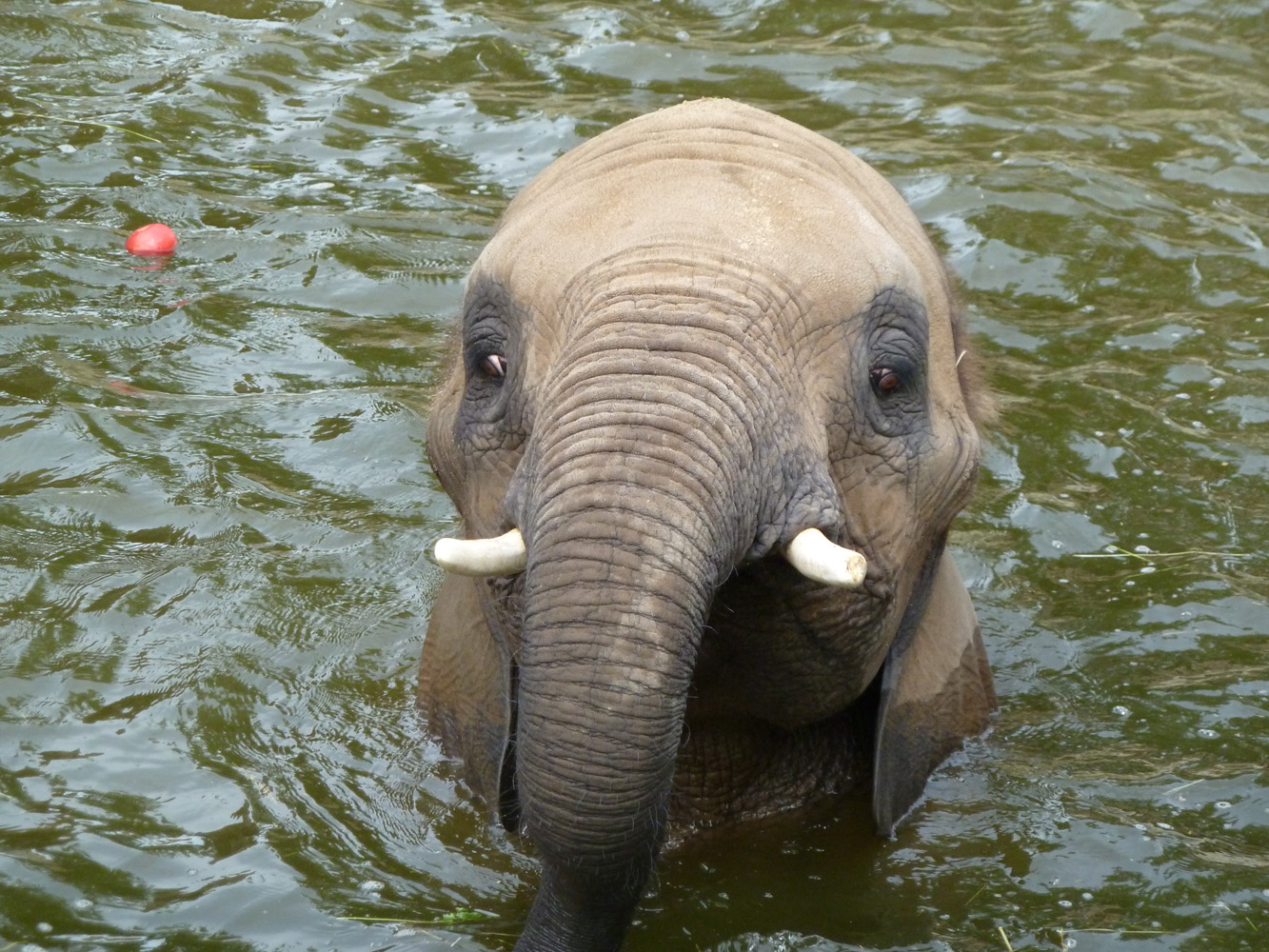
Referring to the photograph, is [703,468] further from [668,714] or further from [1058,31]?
[1058,31]

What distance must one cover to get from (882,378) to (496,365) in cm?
103

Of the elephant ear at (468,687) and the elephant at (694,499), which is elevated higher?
the elephant at (694,499)

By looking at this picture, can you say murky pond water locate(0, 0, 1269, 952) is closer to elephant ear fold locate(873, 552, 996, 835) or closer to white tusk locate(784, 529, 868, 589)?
elephant ear fold locate(873, 552, 996, 835)

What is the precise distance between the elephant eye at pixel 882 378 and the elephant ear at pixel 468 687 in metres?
1.32

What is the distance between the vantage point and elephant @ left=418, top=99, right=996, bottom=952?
13.0 feet

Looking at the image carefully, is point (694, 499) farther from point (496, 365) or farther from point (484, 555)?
point (496, 365)

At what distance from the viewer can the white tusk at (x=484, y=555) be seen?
4.17 metres

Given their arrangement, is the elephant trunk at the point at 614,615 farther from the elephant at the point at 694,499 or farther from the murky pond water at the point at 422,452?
the murky pond water at the point at 422,452

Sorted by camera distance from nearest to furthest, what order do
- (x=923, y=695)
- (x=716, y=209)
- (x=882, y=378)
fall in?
(x=716, y=209), (x=882, y=378), (x=923, y=695)

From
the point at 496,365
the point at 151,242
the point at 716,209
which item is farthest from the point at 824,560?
the point at 151,242

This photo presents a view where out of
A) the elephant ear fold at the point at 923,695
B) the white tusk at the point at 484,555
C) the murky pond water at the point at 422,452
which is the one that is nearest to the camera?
the white tusk at the point at 484,555

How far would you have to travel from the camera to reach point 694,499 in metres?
3.98

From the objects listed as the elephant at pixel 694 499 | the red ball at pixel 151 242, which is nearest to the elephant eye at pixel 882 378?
the elephant at pixel 694 499

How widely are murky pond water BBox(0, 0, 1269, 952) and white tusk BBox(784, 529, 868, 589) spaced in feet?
5.69
